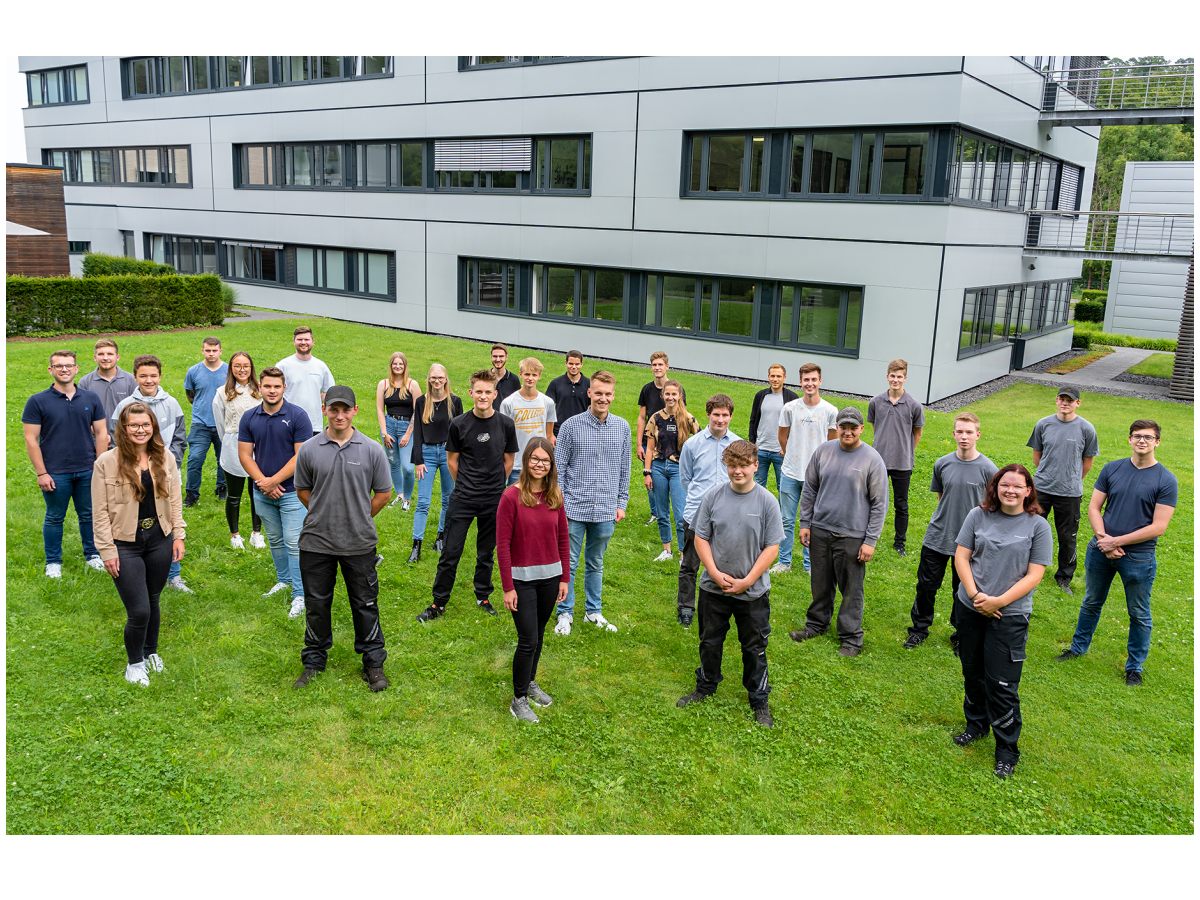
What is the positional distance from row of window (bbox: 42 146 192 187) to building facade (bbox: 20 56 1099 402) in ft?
1.19

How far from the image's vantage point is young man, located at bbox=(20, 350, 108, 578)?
820cm

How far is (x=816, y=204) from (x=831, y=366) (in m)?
3.43

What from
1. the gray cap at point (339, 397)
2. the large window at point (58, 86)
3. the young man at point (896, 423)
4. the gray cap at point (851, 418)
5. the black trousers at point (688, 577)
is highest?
the large window at point (58, 86)

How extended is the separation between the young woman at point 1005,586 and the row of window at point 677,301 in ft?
44.1

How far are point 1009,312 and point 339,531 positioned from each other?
2103cm

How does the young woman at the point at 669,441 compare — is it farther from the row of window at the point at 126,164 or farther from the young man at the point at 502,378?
the row of window at the point at 126,164

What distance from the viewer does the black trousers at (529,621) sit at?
6543 mm

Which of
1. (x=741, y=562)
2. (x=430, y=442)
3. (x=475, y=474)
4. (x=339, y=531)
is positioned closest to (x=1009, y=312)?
(x=430, y=442)

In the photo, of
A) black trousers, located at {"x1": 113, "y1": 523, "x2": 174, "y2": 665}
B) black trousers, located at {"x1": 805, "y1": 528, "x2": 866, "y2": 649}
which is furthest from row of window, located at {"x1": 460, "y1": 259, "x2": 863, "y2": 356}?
black trousers, located at {"x1": 113, "y1": 523, "x2": 174, "y2": 665}

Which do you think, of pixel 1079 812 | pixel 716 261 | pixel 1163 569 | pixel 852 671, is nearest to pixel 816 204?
pixel 716 261

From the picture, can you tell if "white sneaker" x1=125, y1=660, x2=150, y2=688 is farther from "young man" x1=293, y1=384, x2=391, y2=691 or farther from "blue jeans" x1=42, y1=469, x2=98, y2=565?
"blue jeans" x1=42, y1=469, x2=98, y2=565

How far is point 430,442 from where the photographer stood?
990 centimetres

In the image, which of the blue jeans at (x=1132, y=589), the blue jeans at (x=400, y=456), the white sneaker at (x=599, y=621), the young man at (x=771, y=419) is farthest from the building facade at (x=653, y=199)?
the white sneaker at (x=599, y=621)

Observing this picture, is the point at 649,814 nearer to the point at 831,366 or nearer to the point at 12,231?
the point at 831,366
